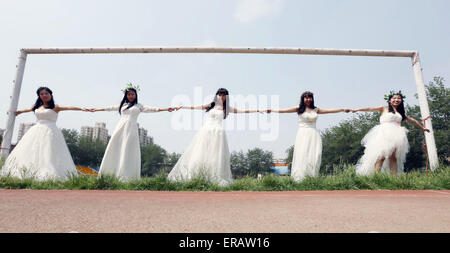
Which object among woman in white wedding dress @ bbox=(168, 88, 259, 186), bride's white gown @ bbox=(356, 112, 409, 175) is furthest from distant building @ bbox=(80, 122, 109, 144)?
bride's white gown @ bbox=(356, 112, 409, 175)

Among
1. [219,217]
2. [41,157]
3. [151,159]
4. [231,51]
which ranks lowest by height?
[219,217]

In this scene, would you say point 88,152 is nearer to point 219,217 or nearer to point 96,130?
point 96,130

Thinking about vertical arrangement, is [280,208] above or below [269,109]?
below

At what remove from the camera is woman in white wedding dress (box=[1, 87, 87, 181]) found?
21.5 ft

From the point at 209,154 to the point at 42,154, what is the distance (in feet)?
14.0

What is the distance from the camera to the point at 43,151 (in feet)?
22.9

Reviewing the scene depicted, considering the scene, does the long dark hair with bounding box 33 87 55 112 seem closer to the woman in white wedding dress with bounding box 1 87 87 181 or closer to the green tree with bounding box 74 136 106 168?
the woman in white wedding dress with bounding box 1 87 87 181

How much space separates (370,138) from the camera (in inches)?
322

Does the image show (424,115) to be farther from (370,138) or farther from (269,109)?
(269,109)

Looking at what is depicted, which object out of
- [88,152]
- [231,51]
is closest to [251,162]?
[88,152]
